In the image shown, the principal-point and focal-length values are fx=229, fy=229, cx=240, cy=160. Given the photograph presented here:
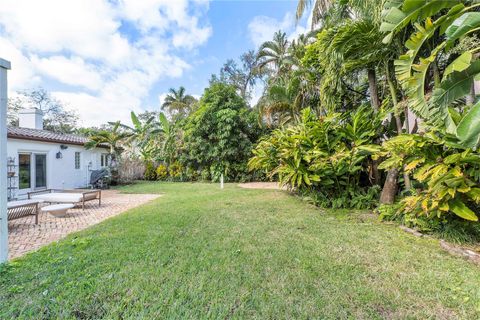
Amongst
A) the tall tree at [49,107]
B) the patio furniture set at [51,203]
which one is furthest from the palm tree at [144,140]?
the tall tree at [49,107]

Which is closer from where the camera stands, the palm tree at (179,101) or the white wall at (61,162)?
the white wall at (61,162)

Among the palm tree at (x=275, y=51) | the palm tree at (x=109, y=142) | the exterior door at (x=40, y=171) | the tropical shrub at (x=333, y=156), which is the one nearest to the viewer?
the tropical shrub at (x=333, y=156)

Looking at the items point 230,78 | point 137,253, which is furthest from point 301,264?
point 230,78

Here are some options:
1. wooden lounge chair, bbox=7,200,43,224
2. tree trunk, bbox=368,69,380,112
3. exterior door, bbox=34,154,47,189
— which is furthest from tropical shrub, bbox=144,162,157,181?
tree trunk, bbox=368,69,380,112

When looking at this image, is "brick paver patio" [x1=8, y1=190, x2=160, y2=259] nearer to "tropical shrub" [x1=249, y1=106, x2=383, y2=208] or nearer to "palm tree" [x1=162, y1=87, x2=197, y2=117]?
"tropical shrub" [x1=249, y1=106, x2=383, y2=208]

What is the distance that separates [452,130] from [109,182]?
1795 centimetres

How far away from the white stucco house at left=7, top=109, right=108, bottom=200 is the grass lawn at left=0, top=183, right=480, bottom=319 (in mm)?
8378

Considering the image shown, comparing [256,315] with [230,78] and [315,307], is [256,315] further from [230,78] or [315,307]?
[230,78]

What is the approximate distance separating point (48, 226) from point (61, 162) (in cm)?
858

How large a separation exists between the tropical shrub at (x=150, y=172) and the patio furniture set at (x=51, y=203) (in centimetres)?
966

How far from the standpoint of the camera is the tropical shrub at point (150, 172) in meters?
19.9

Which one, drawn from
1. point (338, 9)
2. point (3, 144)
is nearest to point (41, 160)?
point (3, 144)

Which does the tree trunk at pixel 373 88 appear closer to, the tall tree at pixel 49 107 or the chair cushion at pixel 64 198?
the chair cushion at pixel 64 198

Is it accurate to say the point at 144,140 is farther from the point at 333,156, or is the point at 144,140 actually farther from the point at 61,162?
the point at 333,156
